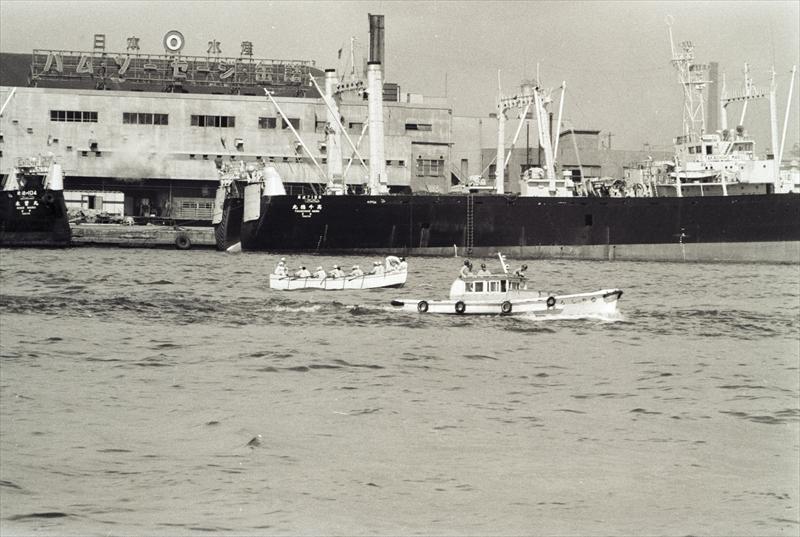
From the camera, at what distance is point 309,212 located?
239 feet

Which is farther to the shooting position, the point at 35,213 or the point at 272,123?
the point at 272,123

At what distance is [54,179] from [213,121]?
18014 mm

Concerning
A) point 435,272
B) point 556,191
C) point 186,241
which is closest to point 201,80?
point 186,241

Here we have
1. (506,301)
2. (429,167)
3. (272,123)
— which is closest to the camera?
(506,301)

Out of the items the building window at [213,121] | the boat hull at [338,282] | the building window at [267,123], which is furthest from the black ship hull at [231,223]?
the boat hull at [338,282]

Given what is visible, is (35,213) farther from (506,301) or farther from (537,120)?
(506,301)

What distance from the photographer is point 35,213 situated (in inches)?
2904

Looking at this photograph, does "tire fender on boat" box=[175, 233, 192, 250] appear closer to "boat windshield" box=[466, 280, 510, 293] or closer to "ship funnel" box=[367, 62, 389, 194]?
"ship funnel" box=[367, 62, 389, 194]

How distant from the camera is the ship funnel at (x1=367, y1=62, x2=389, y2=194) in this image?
7394 centimetres

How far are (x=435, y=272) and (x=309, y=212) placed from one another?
1641 centimetres

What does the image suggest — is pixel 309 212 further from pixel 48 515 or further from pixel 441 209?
pixel 48 515

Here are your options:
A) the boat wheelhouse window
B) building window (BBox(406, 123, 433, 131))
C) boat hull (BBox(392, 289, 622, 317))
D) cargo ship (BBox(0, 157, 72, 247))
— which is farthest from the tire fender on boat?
boat hull (BBox(392, 289, 622, 317))

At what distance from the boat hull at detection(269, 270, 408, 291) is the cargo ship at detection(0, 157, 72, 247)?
33062 mm

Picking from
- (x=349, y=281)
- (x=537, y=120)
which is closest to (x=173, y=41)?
(x=537, y=120)
